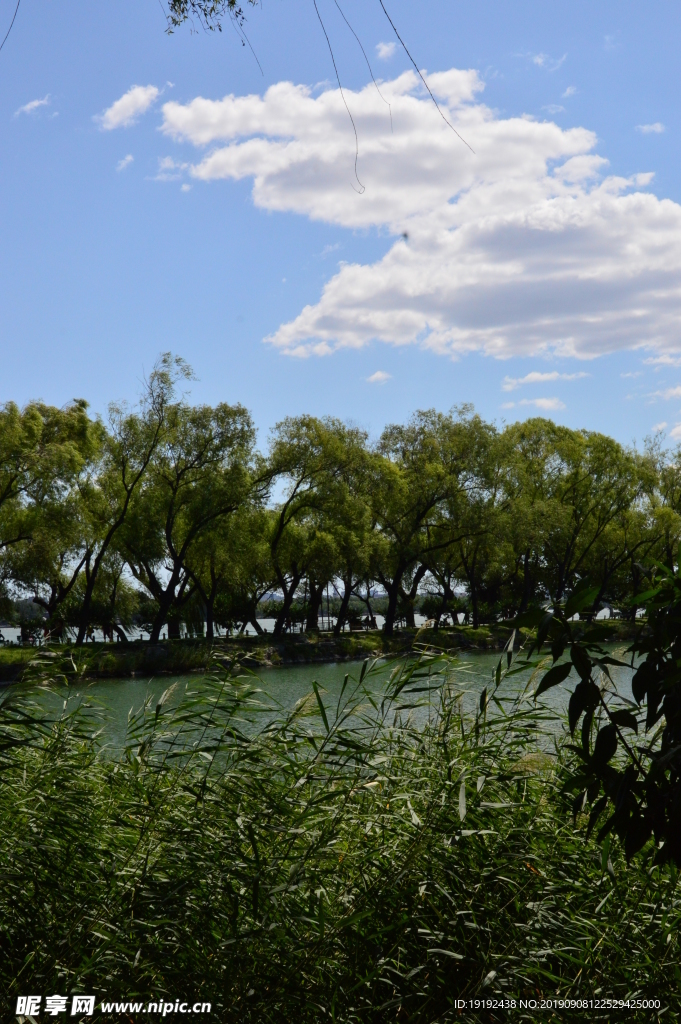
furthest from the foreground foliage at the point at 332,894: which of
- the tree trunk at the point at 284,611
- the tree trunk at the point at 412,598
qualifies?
the tree trunk at the point at 412,598

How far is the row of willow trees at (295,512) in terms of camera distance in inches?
1375

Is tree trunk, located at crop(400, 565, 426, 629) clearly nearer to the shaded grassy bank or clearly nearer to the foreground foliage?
the shaded grassy bank

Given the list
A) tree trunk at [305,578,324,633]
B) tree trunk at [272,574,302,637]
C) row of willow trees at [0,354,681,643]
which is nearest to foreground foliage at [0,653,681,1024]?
row of willow trees at [0,354,681,643]

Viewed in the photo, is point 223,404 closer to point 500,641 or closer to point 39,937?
point 500,641

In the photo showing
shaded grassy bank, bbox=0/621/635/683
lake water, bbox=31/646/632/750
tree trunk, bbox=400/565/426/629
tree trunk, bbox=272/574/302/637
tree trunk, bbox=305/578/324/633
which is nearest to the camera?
lake water, bbox=31/646/632/750

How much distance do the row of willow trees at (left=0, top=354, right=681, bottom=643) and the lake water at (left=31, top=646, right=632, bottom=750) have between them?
5543mm

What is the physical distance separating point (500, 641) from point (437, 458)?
9118 millimetres

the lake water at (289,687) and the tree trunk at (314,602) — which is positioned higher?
the tree trunk at (314,602)

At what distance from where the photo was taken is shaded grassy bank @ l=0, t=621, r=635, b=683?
102ft

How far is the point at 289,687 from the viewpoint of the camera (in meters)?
26.7

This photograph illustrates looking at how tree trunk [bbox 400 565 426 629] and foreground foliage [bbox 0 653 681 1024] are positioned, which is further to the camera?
tree trunk [bbox 400 565 426 629]

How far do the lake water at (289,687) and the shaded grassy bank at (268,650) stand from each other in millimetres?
926

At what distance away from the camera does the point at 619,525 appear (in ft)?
169

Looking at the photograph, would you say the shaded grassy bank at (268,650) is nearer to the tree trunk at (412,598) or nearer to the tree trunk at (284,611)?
the tree trunk at (284,611)
